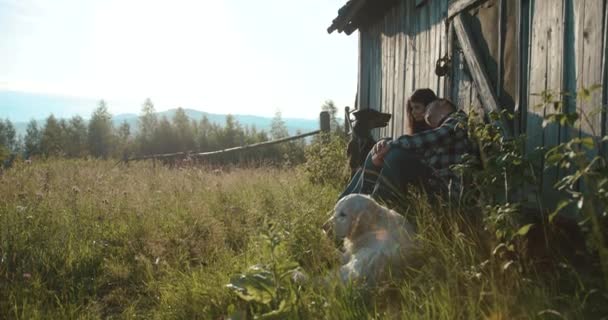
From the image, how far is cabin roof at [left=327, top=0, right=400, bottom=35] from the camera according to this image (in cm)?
694

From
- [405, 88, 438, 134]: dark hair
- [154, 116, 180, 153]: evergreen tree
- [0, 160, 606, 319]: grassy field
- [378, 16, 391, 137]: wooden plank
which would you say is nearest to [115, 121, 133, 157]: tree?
[154, 116, 180, 153]: evergreen tree

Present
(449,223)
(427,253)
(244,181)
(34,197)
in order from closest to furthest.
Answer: (427,253), (449,223), (34,197), (244,181)

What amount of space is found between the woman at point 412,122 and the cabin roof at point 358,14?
2.69m

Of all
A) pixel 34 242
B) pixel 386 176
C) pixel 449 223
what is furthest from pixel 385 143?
pixel 34 242

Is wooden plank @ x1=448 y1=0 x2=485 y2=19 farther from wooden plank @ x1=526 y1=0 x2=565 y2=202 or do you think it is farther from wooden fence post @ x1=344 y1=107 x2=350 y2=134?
wooden fence post @ x1=344 y1=107 x2=350 y2=134

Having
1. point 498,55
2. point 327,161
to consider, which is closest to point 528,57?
point 498,55

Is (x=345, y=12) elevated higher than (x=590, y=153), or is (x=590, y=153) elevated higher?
(x=345, y=12)

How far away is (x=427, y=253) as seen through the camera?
2705 millimetres

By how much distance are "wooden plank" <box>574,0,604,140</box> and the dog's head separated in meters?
1.34

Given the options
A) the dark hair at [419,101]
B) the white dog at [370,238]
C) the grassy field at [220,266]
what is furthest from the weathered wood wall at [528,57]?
the white dog at [370,238]

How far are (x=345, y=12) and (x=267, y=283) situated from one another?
5901 mm

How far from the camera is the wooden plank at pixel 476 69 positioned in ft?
12.8

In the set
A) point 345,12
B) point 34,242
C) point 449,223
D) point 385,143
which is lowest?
point 34,242

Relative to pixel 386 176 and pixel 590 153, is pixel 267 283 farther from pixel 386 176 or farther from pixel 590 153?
pixel 590 153
